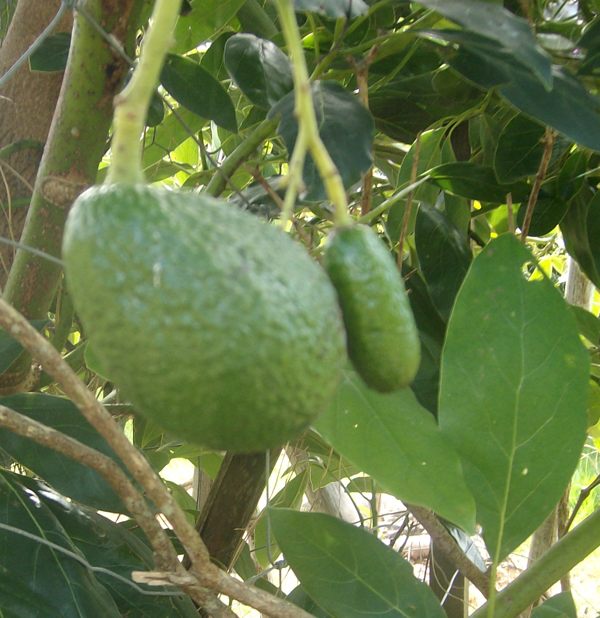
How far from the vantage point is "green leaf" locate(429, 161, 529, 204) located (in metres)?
0.71

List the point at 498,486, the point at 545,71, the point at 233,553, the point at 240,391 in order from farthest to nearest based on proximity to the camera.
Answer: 1. the point at 233,553
2. the point at 498,486
3. the point at 545,71
4. the point at 240,391

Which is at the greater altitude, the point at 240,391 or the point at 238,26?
the point at 238,26

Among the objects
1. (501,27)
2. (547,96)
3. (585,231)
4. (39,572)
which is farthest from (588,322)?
(39,572)

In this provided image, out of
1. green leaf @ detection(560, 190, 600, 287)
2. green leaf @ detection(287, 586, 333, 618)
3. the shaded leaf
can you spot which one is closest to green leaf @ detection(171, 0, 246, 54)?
the shaded leaf

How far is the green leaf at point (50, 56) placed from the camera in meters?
0.71

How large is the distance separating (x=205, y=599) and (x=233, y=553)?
0.34m

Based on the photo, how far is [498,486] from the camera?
1.95 feet

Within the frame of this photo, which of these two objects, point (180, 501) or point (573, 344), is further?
point (180, 501)

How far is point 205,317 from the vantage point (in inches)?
11.6

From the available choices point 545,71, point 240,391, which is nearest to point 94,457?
point 240,391

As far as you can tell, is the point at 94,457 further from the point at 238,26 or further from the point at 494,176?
the point at 238,26

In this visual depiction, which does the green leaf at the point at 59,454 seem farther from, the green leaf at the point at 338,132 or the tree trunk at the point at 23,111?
the green leaf at the point at 338,132

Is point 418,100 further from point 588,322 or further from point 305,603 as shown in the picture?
point 305,603

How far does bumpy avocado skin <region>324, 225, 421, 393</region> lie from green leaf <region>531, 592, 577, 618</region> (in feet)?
1.27
